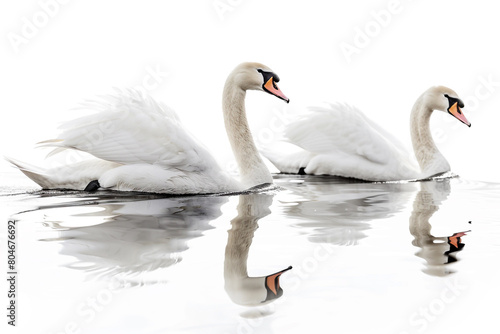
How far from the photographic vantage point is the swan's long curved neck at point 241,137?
1138 centimetres

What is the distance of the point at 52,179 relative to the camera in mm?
10617

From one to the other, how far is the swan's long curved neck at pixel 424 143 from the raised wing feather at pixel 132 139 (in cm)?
551

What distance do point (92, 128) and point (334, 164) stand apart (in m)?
5.11

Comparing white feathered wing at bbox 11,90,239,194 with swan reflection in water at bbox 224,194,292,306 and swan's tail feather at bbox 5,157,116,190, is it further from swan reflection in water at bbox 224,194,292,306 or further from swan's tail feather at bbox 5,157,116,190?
swan reflection in water at bbox 224,194,292,306

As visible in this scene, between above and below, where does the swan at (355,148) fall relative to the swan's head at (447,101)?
below

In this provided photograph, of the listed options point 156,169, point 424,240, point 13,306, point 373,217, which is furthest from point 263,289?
point 156,169

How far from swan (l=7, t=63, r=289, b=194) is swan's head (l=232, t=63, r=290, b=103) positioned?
1.17 metres

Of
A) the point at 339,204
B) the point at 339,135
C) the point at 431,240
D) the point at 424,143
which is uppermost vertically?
the point at 339,135

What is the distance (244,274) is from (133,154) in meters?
4.30

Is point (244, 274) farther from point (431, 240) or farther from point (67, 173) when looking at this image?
point (67, 173)

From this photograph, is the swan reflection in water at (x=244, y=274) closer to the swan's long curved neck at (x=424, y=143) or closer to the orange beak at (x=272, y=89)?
the orange beak at (x=272, y=89)

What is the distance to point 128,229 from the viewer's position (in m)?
8.08

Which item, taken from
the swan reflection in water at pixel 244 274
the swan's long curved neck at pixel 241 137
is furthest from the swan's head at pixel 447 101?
the swan reflection in water at pixel 244 274

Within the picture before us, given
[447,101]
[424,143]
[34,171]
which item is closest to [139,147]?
[34,171]
